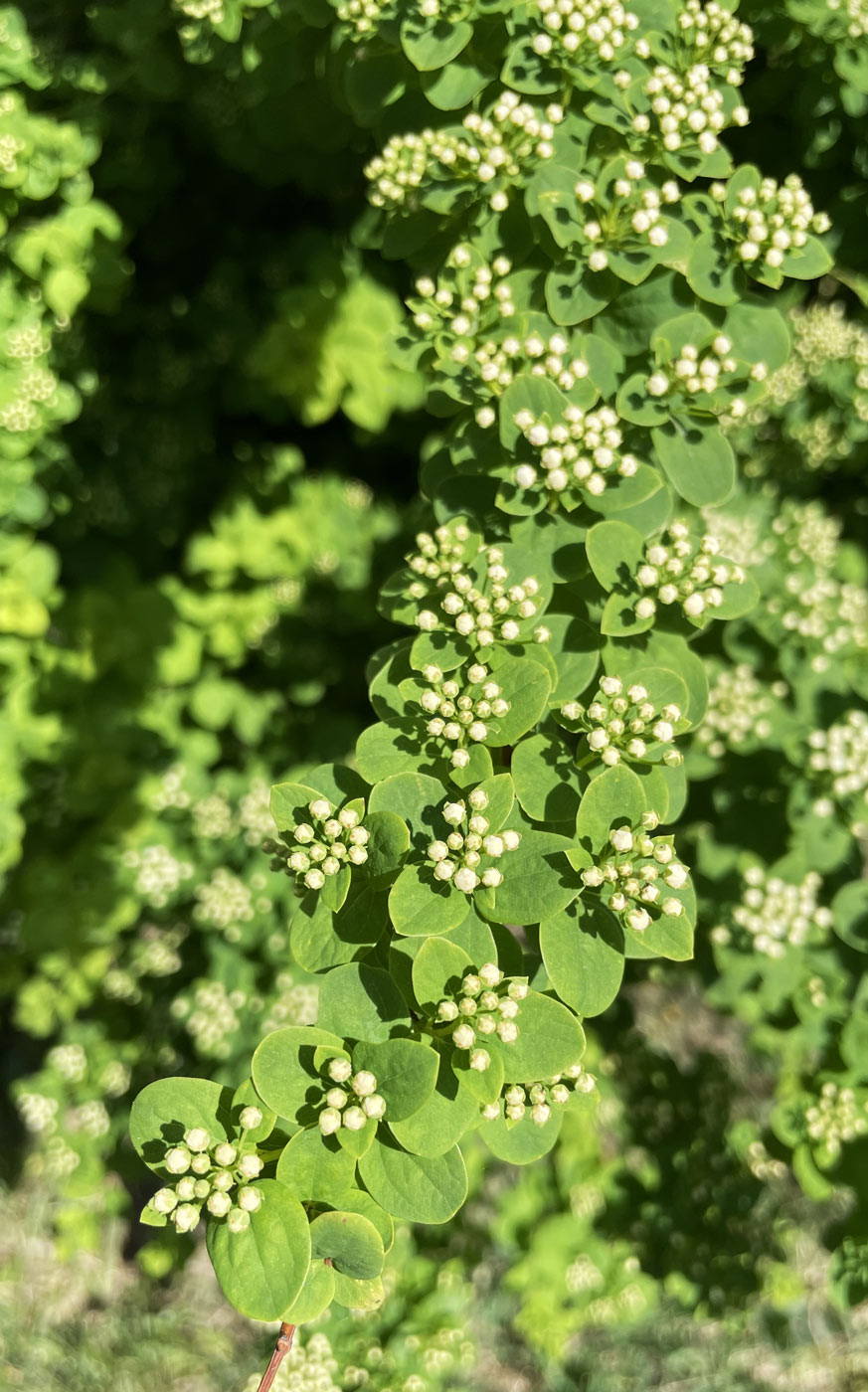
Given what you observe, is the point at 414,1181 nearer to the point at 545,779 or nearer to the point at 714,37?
the point at 545,779

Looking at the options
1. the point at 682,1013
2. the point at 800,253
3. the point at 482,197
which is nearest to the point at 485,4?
the point at 482,197

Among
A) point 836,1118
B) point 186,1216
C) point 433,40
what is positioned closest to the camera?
point 186,1216

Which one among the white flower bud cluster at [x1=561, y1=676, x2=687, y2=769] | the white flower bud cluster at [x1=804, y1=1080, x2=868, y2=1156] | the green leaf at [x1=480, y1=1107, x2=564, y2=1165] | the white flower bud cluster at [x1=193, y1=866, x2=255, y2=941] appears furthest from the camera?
the white flower bud cluster at [x1=193, y1=866, x2=255, y2=941]

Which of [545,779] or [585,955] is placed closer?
[585,955]

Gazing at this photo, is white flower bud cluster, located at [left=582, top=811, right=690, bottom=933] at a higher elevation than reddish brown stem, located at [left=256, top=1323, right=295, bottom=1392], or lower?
higher

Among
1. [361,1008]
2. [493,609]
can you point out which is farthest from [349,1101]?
[493,609]

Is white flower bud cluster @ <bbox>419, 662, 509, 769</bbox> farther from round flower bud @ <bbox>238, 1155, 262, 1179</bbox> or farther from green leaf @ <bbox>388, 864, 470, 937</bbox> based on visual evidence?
round flower bud @ <bbox>238, 1155, 262, 1179</bbox>

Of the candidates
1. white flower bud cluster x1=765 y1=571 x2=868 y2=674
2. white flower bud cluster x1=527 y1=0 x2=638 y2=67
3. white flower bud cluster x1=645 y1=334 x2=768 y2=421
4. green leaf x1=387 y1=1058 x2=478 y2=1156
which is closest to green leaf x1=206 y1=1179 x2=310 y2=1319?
green leaf x1=387 y1=1058 x2=478 y2=1156
